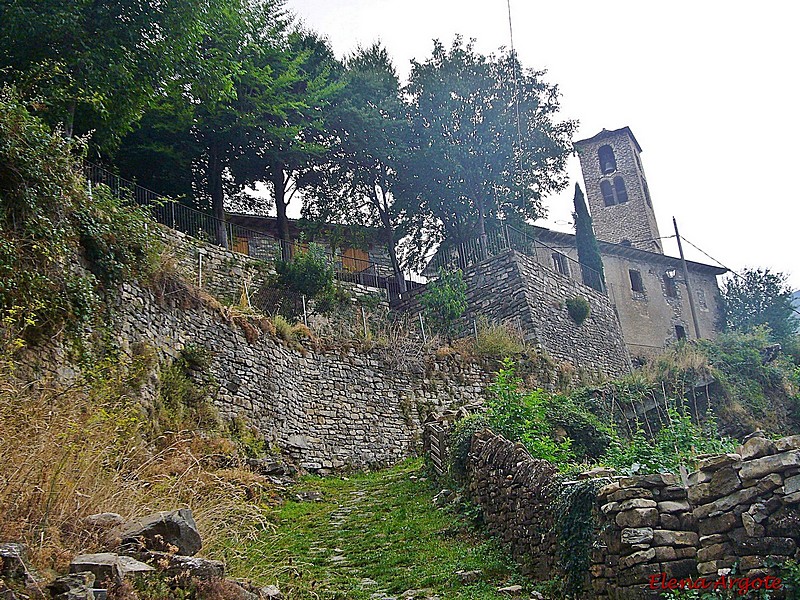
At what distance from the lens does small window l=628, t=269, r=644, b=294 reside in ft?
97.2

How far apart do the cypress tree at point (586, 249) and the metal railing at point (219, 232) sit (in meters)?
7.55

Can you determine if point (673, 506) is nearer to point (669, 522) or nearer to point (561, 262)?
point (669, 522)

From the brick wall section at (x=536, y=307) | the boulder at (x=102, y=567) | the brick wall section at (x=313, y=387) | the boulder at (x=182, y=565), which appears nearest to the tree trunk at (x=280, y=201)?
the brick wall section at (x=536, y=307)

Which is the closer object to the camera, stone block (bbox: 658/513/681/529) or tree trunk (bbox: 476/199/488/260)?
stone block (bbox: 658/513/681/529)

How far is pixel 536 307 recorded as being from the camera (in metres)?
20.8

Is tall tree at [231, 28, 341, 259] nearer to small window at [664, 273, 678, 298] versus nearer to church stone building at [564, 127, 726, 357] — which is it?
church stone building at [564, 127, 726, 357]

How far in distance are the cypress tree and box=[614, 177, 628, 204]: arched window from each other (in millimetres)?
10191

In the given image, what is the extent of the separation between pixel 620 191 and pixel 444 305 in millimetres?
21189

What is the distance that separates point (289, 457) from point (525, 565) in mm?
6857

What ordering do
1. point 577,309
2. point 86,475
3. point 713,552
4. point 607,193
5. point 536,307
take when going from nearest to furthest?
point 713,552 < point 86,475 < point 536,307 < point 577,309 < point 607,193

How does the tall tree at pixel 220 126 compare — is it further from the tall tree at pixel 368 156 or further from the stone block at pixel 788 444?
the stone block at pixel 788 444

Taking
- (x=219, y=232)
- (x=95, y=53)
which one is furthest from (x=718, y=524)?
(x=219, y=232)

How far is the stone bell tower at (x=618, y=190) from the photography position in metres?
35.7

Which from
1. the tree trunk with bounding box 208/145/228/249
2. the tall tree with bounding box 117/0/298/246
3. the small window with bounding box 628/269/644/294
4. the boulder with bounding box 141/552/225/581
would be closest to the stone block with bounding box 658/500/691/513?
the boulder with bounding box 141/552/225/581
